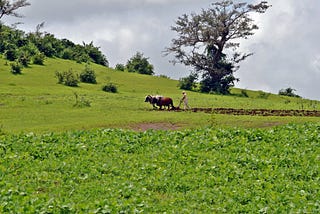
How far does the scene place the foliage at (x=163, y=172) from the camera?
42.5 feet

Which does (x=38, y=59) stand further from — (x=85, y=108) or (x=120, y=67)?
(x=85, y=108)

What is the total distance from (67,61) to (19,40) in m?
6.19

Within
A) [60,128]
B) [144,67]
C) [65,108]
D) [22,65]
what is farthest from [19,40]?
[60,128]

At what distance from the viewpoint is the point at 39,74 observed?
187ft

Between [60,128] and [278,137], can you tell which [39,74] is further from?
[278,137]

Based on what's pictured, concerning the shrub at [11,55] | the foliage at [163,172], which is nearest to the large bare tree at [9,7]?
the shrub at [11,55]

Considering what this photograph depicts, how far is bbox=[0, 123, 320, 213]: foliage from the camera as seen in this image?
42.5 feet

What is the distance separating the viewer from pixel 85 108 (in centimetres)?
3622

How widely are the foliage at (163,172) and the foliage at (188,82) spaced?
130 feet

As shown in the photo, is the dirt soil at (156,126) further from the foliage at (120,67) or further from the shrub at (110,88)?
the foliage at (120,67)

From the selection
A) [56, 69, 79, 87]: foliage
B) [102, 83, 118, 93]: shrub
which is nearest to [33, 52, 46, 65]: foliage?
[56, 69, 79, 87]: foliage

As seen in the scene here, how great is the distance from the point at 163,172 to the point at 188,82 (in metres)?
47.1

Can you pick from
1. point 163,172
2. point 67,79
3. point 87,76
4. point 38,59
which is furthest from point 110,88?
point 163,172

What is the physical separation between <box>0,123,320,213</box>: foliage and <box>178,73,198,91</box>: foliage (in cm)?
3970
